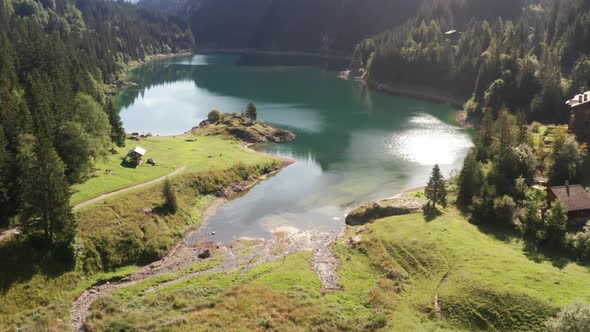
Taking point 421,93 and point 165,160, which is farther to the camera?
point 421,93

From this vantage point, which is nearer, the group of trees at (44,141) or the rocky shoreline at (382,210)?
the group of trees at (44,141)

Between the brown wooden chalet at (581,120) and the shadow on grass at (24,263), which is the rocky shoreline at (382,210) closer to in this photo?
the brown wooden chalet at (581,120)

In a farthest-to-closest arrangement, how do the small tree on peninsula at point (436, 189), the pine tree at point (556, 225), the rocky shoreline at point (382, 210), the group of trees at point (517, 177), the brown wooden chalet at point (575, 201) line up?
the rocky shoreline at point (382, 210) → the small tree on peninsula at point (436, 189) → the brown wooden chalet at point (575, 201) → the group of trees at point (517, 177) → the pine tree at point (556, 225)

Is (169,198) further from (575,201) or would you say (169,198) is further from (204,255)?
(575,201)

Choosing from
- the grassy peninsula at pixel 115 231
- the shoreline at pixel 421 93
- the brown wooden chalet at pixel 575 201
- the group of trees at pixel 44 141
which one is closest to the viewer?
the grassy peninsula at pixel 115 231

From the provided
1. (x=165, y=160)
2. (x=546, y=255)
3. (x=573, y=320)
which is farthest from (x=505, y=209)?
(x=165, y=160)

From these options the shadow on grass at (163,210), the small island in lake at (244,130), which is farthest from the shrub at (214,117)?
the shadow on grass at (163,210)

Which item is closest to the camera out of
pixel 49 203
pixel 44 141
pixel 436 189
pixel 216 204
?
pixel 49 203
